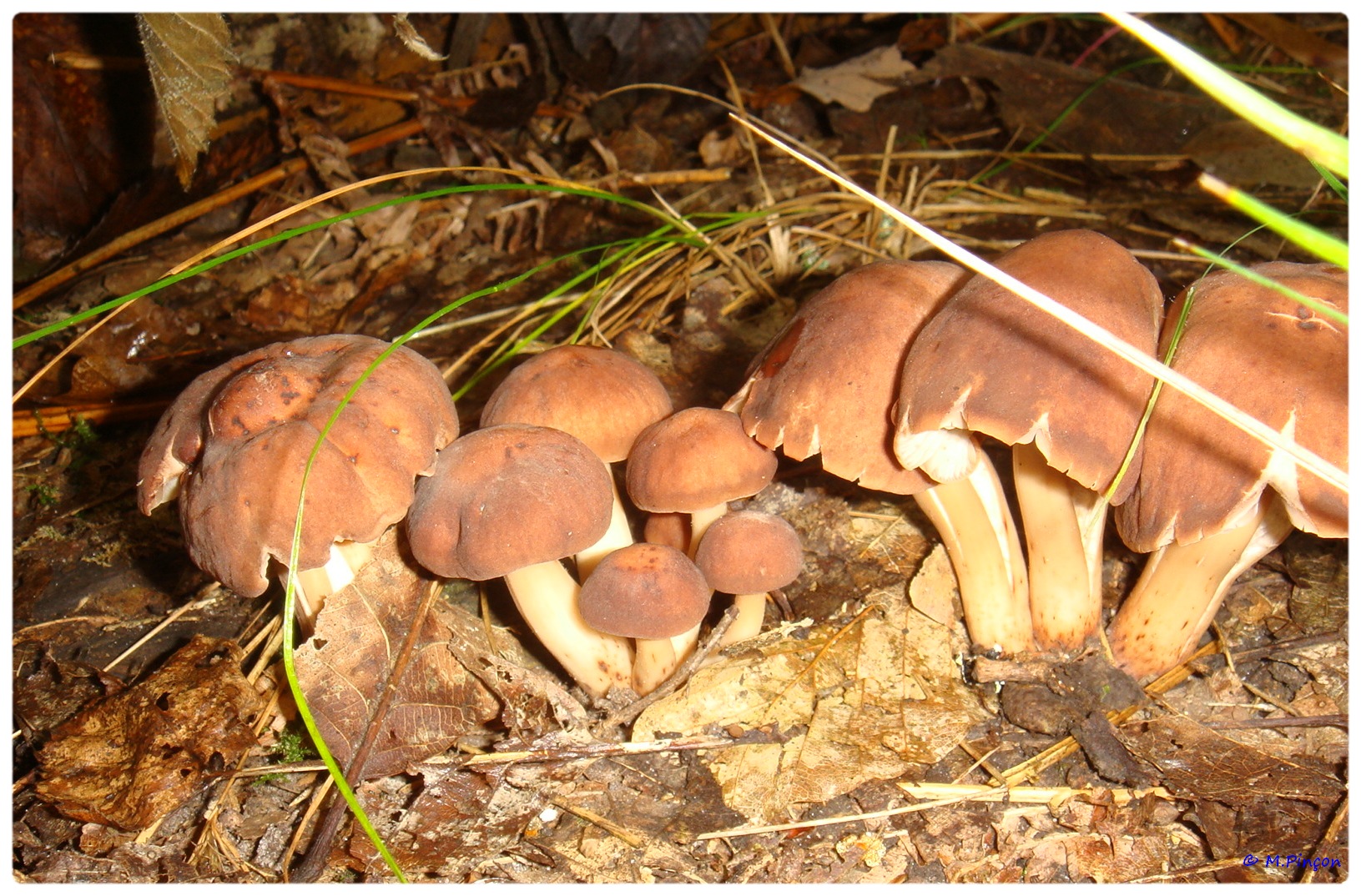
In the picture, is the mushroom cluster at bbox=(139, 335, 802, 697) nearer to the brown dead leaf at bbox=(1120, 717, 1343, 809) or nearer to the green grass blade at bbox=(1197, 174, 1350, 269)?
the brown dead leaf at bbox=(1120, 717, 1343, 809)

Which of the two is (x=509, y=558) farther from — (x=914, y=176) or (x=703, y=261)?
(x=914, y=176)

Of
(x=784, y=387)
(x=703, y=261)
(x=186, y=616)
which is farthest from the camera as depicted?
(x=703, y=261)

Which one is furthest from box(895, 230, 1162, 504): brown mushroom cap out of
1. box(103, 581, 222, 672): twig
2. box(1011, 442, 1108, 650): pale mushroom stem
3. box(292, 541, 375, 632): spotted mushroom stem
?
box(103, 581, 222, 672): twig

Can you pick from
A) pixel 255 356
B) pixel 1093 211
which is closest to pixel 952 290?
pixel 255 356

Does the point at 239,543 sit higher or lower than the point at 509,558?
higher

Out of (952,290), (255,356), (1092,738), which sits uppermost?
(255,356)

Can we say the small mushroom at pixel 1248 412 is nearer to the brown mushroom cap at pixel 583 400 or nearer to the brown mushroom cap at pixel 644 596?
the brown mushroom cap at pixel 644 596

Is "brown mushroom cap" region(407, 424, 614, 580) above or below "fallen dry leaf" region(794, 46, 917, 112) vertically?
below
